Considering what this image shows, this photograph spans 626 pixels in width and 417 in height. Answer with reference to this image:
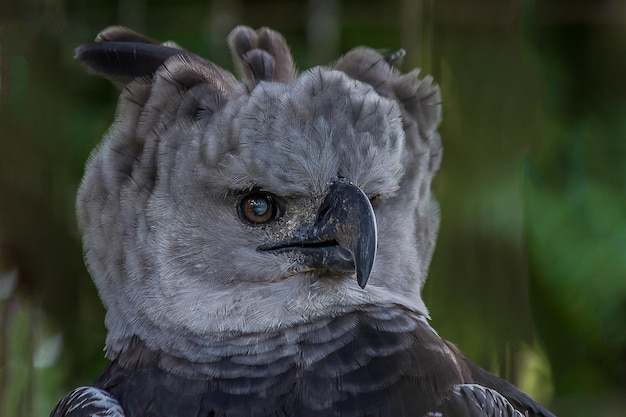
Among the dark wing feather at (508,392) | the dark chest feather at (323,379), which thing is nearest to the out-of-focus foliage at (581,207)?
the dark wing feather at (508,392)

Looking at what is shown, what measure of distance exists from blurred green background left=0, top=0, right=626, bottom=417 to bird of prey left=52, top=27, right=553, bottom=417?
103cm

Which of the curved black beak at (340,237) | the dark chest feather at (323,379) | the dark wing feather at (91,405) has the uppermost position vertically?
the curved black beak at (340,237)

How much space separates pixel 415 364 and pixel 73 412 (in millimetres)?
552

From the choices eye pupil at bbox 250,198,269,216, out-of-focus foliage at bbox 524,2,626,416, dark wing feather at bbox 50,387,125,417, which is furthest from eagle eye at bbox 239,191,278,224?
out-of-focus foliage at bbox 524,2,626,416

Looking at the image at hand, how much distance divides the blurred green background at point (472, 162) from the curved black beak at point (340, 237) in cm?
119

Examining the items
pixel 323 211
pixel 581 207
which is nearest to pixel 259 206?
pixel 323 211

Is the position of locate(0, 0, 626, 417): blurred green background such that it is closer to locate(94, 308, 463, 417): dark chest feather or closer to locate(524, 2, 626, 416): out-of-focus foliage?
locate(524, 2, 626, 416): out-of-focus foliage

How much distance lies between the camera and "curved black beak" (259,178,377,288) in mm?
1255

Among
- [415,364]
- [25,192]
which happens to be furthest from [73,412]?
[25,192]

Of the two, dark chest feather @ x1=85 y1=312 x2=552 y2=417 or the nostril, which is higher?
the nostril

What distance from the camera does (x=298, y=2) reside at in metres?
2.61

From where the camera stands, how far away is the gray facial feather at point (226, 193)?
4.36 ft

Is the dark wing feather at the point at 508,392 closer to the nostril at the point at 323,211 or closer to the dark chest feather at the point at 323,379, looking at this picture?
the dark chest feather at the point at 323,379

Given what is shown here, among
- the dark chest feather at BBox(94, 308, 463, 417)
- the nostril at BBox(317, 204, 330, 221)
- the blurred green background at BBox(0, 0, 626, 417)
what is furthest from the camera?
the blurred green background at BBox(0, 0, 626, 417)
